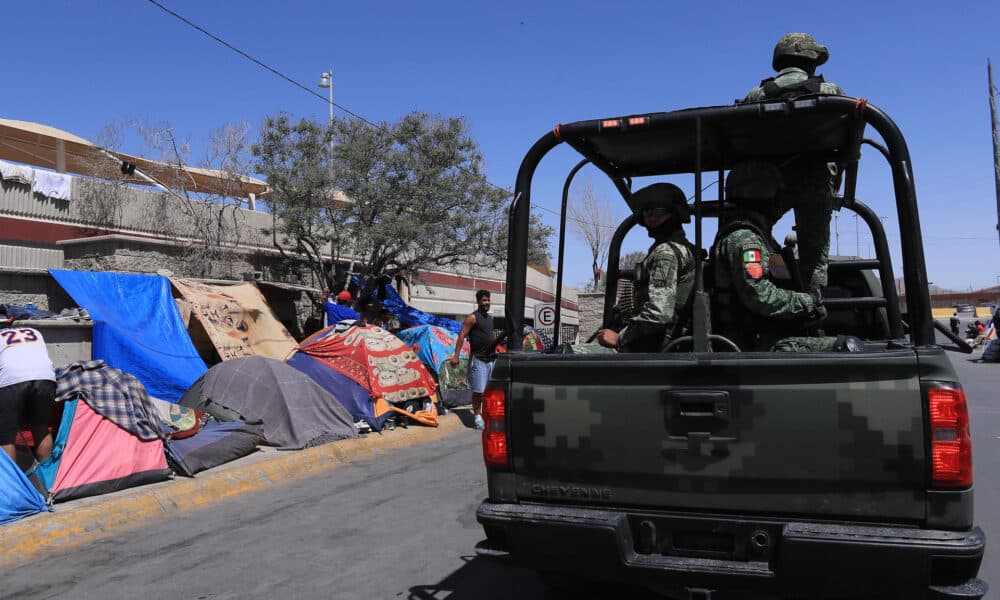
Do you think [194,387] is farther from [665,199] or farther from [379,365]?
[665,199]

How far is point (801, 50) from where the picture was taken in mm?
4613

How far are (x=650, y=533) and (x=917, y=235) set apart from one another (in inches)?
62.1

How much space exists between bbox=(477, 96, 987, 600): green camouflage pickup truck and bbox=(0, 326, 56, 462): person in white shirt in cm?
390

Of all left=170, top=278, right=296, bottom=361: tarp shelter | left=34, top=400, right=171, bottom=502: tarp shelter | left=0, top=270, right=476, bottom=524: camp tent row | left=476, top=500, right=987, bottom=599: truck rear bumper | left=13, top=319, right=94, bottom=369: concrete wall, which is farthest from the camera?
left=170, top=278, right=296, bottom=361: tarp shelter

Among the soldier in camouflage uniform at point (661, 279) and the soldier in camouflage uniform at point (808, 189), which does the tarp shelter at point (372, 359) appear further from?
the soldier in camouflage uniform at point (808, 189)

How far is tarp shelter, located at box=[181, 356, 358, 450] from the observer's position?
27.8 ft

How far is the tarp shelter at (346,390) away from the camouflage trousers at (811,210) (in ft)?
20.7

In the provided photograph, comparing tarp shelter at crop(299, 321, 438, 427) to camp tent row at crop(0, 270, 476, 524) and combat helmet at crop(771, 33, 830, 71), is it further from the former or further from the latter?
combat helmet at crop(771, 33, 830, 71)

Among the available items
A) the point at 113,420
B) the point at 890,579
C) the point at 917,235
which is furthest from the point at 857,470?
the point at 113,420

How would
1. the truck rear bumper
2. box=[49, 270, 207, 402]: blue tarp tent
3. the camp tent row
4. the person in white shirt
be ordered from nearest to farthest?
the truck rear bumper
the person in white shirt
the camp tent row
box=[49, 270, 207, 402]: blue tarp tent

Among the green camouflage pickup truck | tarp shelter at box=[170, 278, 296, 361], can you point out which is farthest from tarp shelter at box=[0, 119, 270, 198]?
the green camouflage pickup truck

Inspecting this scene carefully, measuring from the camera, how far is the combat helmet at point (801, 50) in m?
4.61

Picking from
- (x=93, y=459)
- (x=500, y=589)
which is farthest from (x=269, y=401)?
(x=500, y=589)

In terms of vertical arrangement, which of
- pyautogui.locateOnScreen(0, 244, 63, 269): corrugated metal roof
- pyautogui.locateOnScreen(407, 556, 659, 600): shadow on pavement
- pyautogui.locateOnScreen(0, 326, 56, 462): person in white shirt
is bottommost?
pyautogui.locateOnScreen(407, 556, 659, 600): shadow on pavement
